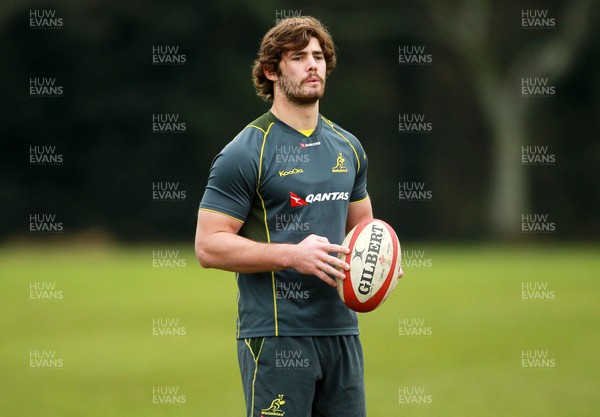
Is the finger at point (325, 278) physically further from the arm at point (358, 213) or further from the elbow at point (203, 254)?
the arm at point (358, 213)

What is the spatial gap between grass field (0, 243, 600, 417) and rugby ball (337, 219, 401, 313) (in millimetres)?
3672

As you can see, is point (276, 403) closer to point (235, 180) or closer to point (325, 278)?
point (325, 278)

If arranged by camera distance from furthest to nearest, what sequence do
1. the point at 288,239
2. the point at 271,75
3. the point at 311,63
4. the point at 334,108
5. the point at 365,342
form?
the point at 334,108 < the point at 365,342 < the point at 271,75 < the point at 311,63 < the point at 288,239

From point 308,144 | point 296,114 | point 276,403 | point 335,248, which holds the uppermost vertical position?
point 296,114

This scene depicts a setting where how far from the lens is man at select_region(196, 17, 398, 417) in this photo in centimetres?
459

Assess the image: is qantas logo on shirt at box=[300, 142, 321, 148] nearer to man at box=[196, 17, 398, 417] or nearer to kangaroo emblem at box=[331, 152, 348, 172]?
man at box=[196, 17, 398, 417]

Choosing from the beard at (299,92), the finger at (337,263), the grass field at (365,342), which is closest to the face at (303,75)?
the beard at (299,92)

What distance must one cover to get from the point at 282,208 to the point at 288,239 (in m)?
0.14

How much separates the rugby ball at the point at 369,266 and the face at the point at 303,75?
676 mm

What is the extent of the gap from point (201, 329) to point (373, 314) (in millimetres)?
3001

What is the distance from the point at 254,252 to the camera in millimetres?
4559

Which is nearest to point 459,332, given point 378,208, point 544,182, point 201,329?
point 201,329

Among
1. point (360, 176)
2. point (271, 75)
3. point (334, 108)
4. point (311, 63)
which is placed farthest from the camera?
point (334, 108)

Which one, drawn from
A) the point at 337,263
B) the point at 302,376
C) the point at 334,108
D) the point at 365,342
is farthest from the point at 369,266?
the point at 334,108
